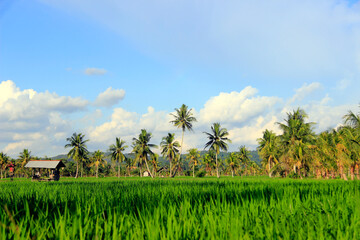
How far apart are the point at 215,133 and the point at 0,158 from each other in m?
68.4

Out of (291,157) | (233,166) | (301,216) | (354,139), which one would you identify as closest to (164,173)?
(233,166)

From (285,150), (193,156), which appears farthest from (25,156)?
(285,150)

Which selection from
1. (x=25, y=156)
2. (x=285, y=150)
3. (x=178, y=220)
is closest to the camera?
(x=178, y=220)

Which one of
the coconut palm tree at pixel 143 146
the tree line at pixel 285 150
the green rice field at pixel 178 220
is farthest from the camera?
the coconut palm tree at pixel 143 146

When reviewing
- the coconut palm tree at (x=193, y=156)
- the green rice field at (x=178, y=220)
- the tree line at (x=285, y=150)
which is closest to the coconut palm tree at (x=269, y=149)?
the tree line at (x=285, y=150)

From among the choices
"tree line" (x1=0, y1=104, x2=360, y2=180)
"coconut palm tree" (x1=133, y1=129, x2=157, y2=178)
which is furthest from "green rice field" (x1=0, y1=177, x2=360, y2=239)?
"coconut palm tree" (x1=133, y1=129, x2=157, y2=178)

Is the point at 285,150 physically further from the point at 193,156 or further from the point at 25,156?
the point at 25,156

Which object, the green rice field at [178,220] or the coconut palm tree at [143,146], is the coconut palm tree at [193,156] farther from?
the green rice field at [178,220]

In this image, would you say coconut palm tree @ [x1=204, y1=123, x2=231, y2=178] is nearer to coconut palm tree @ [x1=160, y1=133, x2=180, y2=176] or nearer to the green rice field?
coconut palm tree @ [x1=160, y1=133, x2=180, y2=176]

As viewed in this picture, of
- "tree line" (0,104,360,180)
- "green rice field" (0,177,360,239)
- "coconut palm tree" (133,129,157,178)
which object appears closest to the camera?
"green rice field" (0,177,360,239)

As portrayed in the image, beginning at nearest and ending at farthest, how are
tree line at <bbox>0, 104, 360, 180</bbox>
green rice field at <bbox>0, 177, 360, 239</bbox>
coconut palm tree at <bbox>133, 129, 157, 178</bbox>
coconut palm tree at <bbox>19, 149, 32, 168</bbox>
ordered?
green rice field at <bbox>0, 177, 360, 239</bbox>
tree line at <bbox>0, 104, 360, 180</bbox>
coconut palm tree at <bbox>133, 129, 157, 178</bbox>
coconut palm tree at <bbox>19, 149, 32, 168</bbox>

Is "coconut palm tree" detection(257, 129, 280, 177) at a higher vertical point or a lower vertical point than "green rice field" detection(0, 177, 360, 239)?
higher

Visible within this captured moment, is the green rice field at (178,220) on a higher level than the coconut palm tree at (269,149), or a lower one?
lower

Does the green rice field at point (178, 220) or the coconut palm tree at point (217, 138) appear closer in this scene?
the green rice field at point (178, 220)
